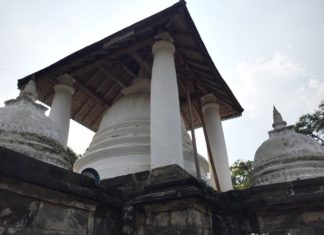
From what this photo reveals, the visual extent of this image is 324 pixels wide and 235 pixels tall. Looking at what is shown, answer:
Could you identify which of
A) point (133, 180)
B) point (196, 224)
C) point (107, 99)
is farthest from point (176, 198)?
point (107, 99)

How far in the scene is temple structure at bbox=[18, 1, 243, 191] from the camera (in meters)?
6.13

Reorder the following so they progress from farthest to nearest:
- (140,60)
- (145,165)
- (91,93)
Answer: (91,93) < (140,60) < (145,165)

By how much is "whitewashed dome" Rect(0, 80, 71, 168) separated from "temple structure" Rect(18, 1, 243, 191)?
173 centimetres

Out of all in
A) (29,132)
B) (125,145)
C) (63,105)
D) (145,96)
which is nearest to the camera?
(29,132)

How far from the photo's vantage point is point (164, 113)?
19.2ft

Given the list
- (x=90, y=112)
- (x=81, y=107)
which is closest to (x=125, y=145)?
(x=81, y=107)

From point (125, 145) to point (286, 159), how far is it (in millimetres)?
3502

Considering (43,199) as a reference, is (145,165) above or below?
above

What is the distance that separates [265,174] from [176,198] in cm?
262

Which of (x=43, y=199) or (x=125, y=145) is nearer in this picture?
(x=43, y=199)

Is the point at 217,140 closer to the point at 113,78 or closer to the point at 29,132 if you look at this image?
the point at 113,78

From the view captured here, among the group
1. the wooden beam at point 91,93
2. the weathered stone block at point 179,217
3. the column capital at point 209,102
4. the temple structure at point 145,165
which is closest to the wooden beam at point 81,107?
the wooden beam at point 91,93

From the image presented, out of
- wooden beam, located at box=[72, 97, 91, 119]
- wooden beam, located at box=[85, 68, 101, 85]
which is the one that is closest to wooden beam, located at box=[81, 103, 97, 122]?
wooden beam, located at box=[72, 97, 91, 119]

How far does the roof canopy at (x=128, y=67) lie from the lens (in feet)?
23.2
